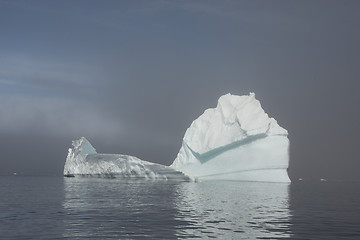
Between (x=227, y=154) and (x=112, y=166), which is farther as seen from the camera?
(x=227, y=154)

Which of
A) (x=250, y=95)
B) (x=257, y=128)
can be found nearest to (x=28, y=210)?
(x=257, y=128)

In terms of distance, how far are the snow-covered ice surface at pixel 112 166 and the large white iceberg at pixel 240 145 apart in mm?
5799

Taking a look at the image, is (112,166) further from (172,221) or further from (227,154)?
(172,221)

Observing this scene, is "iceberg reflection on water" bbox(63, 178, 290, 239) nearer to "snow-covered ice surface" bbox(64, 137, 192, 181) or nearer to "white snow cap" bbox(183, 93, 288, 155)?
Result: "snow-covered ice surface" bbox(64, 137, 192, 181)

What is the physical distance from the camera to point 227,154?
55312 millimetres

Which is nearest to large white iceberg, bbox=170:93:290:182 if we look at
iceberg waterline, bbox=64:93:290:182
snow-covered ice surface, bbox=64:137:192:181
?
iceberg waterline, bbox=64:93:290:182

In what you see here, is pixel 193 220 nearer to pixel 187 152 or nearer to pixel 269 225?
pixel 269 225

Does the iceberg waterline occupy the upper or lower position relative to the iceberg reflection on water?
upper

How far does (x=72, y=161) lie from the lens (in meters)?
59.6

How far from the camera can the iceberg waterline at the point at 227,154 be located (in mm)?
52938

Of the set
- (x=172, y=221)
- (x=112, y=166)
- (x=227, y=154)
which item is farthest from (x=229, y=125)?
(x=172, y=221)

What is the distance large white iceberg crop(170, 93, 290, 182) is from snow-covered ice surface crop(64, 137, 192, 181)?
580 cm

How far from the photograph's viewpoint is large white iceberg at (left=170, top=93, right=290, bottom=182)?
53781mm

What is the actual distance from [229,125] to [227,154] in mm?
4206
